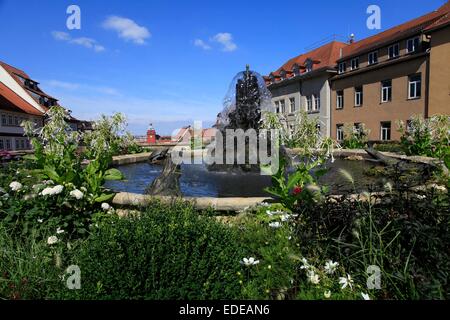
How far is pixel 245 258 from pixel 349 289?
3.15 feet

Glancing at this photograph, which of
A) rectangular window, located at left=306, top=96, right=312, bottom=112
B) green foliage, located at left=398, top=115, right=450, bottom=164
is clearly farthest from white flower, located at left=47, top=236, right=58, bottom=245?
rectangular window, located at left=306, top=96, right=312, bottom=112

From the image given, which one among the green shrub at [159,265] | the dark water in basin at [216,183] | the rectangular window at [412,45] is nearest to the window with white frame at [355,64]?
the rectangular window at [412,45]

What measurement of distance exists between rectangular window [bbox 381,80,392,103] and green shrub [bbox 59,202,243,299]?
29.4 meters

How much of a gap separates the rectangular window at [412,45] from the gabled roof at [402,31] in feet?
1.75

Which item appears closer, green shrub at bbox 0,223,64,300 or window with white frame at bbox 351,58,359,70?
green shrub at bbox 0,223,64,300

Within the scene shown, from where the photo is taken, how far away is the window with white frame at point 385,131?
28188 millimetres

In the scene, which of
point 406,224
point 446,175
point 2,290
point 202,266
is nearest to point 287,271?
point 202,266

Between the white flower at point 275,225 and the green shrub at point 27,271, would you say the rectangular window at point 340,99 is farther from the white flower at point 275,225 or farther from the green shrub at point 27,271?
the green shrub at point 27,271

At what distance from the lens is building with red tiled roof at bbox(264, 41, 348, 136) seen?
34.8 m

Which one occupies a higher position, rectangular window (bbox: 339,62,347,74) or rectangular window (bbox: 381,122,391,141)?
rectangular window (bbox: 339,62,347,74)

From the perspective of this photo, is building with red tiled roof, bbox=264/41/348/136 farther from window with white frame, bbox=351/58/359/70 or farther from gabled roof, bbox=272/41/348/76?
window with white frame, bbox=351/58/359/70

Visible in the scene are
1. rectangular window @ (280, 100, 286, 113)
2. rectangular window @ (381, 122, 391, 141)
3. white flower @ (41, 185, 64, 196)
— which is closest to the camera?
white flower @ (41, 185, 64, 196)

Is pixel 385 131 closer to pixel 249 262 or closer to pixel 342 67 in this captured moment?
pixel 342 67

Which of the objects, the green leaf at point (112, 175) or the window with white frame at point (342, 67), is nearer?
the green leaf at point (112, 175)
